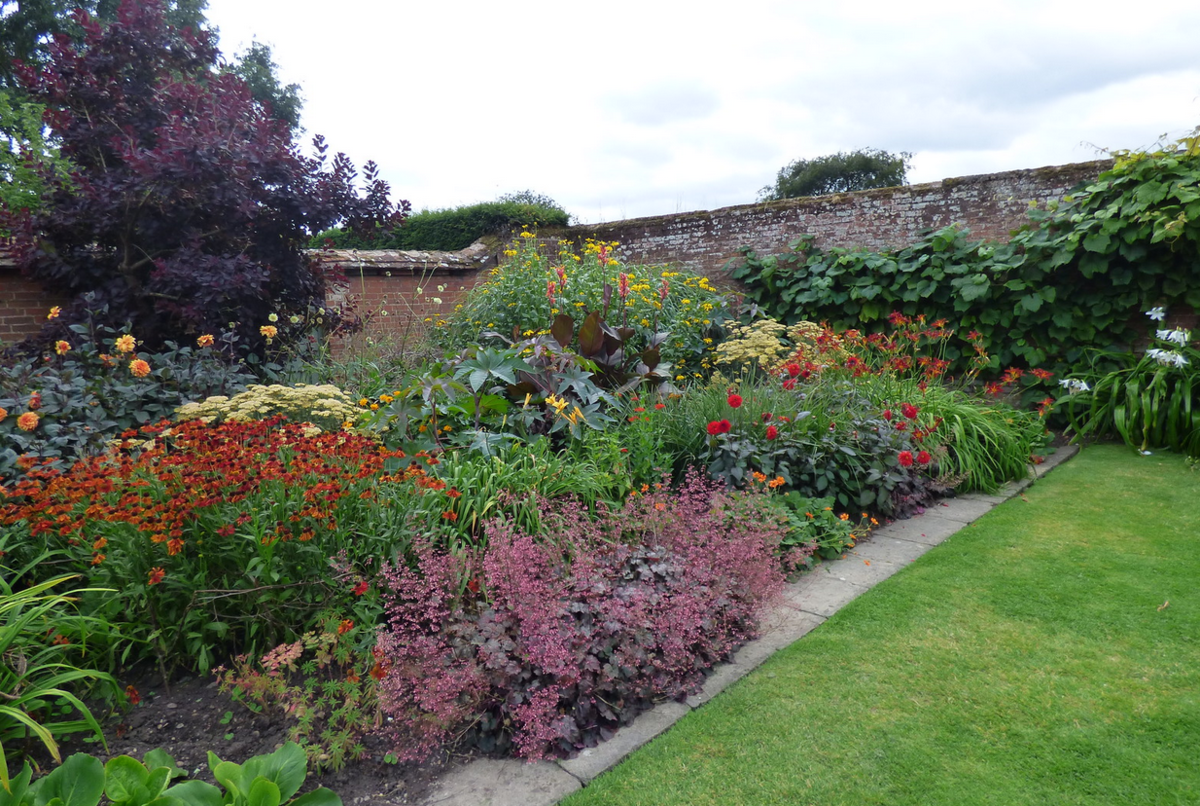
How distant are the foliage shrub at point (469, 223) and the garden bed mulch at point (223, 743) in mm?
9413

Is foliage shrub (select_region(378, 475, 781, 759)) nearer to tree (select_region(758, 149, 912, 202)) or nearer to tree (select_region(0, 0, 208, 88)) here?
tree (select_region(0, 0, 208, 88))

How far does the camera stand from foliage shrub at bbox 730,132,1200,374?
5.49 meters

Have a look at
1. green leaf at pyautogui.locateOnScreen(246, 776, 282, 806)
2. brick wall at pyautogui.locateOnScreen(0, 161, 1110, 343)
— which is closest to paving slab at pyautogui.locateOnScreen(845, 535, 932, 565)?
green leaf at pyautogui.locateOnScreen(246, 776, 282, 806)

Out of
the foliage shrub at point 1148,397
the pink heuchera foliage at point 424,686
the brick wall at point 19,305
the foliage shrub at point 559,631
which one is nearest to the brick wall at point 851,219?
the foliage shrub at point 1148,397

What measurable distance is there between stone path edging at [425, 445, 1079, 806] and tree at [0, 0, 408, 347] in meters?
3.78

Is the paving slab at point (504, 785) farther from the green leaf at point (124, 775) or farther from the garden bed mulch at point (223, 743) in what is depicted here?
the green leaf at point (124, 775)

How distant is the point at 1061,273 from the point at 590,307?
4264mm

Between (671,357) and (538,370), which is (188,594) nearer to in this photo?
(538,370)

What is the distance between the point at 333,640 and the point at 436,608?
1.15ft

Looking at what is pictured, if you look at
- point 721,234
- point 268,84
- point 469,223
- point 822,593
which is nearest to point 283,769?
point 822,593

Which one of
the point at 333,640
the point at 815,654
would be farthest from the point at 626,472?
the point at 333,640

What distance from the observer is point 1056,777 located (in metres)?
1.90

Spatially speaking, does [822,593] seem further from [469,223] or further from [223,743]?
[469,223]

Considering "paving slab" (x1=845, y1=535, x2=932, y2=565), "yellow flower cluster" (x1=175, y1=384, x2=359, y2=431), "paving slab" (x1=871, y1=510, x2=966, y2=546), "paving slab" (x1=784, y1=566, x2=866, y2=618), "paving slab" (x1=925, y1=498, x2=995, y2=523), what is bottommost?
"paving slab" (x1=925, y1=498, x2=995, y2=523)
